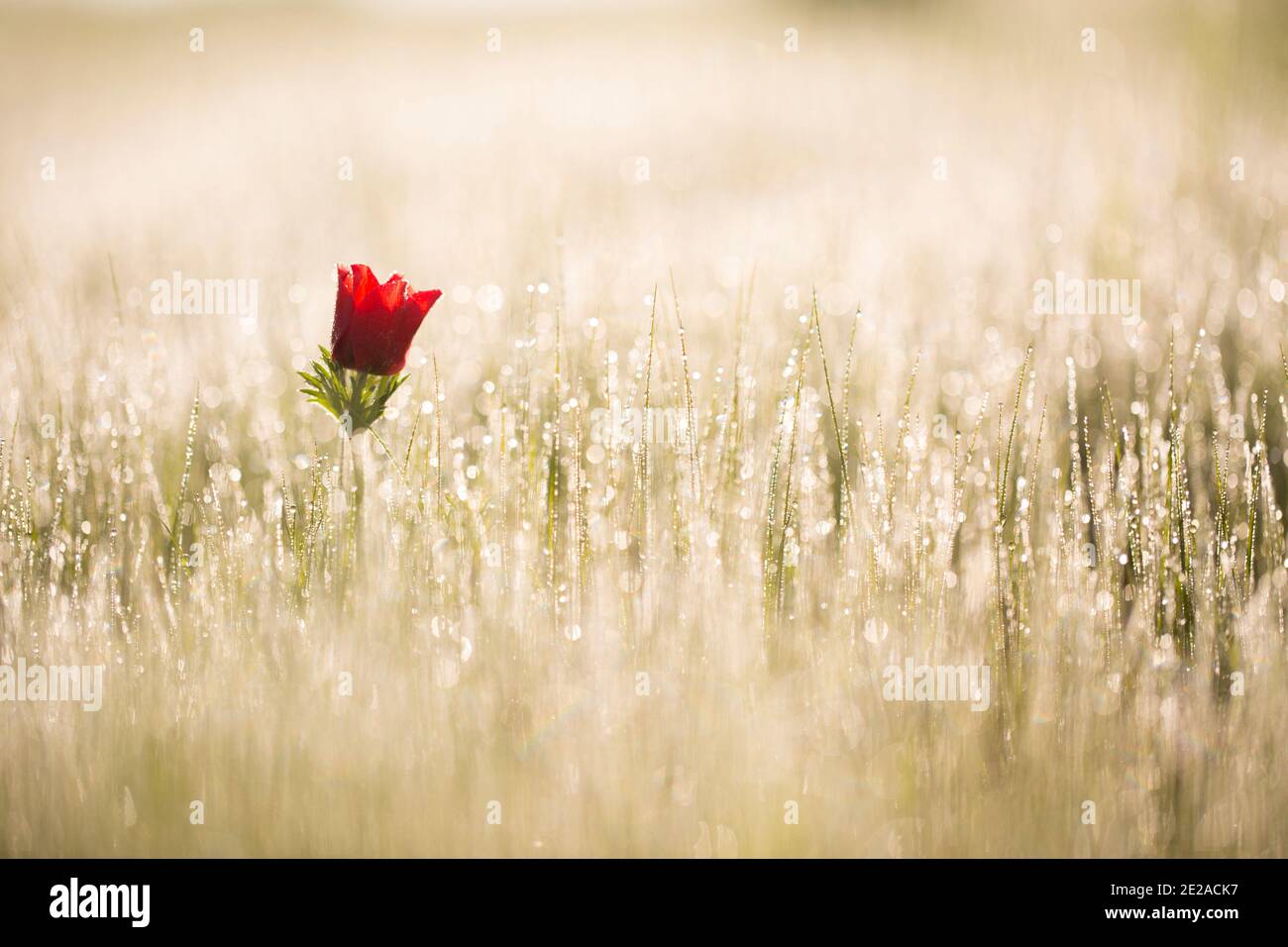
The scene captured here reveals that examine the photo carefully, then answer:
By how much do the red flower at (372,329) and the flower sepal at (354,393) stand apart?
3 cm

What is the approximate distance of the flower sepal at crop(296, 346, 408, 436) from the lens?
1.41m

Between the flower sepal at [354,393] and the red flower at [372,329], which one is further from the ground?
the red flower at [372,329]

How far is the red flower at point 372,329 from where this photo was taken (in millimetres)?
1373

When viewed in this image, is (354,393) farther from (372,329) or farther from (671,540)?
A: (671,540)

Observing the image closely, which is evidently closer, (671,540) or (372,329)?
(372,329)

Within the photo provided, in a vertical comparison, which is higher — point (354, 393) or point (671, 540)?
point (354, 393)

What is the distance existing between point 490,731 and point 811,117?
4.28 metres

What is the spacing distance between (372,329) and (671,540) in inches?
20.9

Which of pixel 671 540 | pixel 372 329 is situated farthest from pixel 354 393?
pixel 671 540

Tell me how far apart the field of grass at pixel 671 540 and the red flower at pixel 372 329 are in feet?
0.34

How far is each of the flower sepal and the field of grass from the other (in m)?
0.08

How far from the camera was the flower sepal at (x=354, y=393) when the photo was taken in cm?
141

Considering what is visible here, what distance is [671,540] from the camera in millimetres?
Answer: 1484

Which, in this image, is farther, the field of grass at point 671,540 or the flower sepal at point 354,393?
the flower sepal at point 354,393
